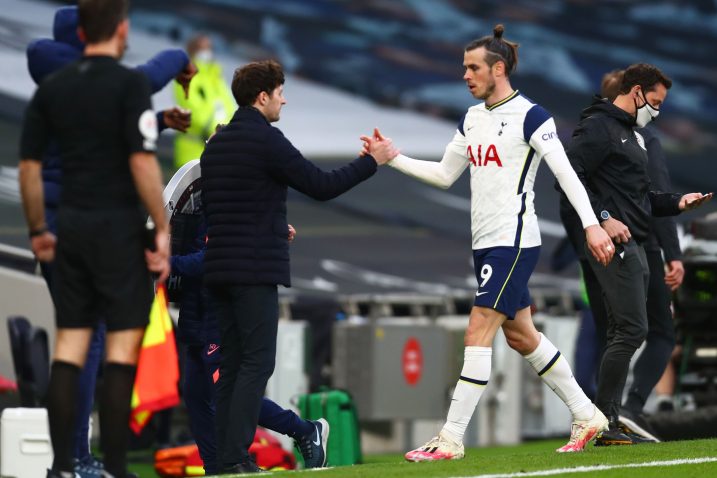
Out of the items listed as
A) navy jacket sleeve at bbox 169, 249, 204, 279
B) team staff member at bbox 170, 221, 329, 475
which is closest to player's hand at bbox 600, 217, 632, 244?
team staff member at bbox 170, 221, 329, 475

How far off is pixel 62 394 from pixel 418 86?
18.2m

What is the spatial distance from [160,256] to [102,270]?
0.21m

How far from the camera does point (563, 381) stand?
7.77 meters

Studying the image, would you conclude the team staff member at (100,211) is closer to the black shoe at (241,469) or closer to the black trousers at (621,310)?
the black shoe at (241,469)

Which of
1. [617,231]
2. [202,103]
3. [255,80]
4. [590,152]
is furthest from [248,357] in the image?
[202,103]

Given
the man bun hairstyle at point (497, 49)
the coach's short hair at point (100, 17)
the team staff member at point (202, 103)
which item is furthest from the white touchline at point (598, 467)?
the team staff member at point (202, 103)

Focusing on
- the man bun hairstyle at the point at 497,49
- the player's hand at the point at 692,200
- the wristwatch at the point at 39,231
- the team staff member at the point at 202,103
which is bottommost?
the wristwatch at the point at 39,231

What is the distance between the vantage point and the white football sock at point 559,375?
7719mm

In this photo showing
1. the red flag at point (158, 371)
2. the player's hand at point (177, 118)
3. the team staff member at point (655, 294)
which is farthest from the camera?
the red flag at point (158, 371)

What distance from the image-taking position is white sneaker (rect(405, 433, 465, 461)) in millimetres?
7387

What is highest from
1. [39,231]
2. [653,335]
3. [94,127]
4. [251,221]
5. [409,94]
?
[409,94]

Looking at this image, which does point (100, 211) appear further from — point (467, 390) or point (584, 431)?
point (584, 431)

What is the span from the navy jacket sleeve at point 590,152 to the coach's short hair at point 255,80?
1.55m

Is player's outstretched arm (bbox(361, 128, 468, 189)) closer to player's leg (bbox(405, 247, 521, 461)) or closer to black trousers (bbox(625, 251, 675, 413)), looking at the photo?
player's leg (bbox(405, 247, 521, 461))
